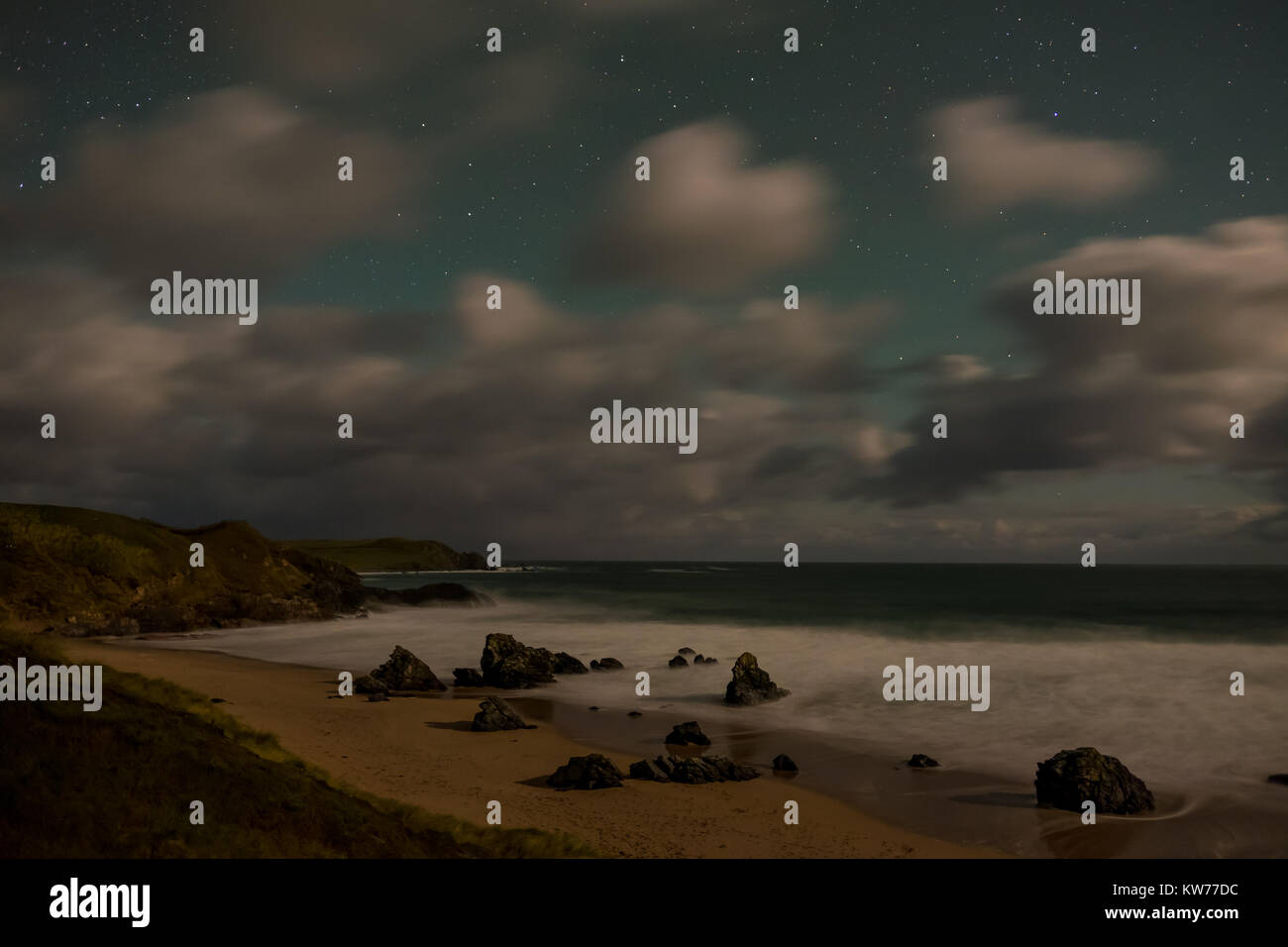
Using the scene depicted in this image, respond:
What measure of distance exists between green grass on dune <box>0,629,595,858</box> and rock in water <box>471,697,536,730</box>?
382 inches

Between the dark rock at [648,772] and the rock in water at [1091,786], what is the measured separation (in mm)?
8547

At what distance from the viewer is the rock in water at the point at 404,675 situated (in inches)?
1180

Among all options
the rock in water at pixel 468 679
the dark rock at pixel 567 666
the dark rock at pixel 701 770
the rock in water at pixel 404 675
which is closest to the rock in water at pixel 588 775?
the dark rock at pixel 701 770

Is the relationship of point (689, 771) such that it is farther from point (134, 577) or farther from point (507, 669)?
point (134, 577)

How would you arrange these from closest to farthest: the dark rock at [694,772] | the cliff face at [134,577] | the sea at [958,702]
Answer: the sea at [958,702] < the dark rock at [694,772] < the cliff face at [134,577]

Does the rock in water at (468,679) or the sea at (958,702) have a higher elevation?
the rock in water at (468,679)

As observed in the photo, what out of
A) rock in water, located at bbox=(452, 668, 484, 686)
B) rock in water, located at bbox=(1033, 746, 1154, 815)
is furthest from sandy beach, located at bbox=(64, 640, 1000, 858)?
rock in water, located at bbox=(452, 668, 484, 686)

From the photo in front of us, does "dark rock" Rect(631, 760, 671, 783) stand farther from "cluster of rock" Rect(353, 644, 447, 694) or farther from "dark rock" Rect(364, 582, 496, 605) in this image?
"dark rock" Rect(364, 582, 496, 605)

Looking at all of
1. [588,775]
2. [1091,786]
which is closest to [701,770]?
[588,775]

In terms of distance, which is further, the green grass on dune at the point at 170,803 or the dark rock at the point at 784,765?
the dark rock at the point at 784,765

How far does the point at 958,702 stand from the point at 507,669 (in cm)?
1869

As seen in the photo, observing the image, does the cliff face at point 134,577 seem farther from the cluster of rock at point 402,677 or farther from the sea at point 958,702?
the cluster of rock at point 402,677
